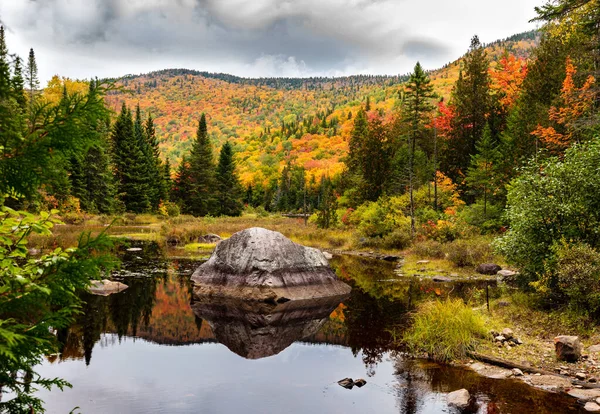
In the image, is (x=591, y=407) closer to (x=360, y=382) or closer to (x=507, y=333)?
(x=507, y=333)

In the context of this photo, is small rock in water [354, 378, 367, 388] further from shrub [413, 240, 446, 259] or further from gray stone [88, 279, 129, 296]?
shrub [413, 240, 446, 259]

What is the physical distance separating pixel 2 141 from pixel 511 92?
5308 centimetres

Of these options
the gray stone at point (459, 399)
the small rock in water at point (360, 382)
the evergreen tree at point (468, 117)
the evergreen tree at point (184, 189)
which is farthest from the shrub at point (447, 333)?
the evergreen tree at point (184, 189)

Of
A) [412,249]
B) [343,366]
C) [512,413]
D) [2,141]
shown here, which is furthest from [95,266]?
[412,249]

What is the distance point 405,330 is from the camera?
13.7 meters

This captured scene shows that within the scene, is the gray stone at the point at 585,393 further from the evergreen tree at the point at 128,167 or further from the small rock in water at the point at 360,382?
the evergreen tree at the point at 128,167

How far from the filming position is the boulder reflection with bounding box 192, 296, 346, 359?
12820mm

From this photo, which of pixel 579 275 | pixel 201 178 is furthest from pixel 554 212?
pixel 201 178

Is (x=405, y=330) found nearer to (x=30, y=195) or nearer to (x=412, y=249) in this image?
(x=30, y=195)

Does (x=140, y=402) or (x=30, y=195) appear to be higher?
(x=30, y=195)

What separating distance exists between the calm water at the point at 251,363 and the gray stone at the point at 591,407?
0.23m

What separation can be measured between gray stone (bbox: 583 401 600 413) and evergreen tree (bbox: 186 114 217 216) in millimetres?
61102

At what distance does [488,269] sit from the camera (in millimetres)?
23859

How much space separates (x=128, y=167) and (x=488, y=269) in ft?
162
